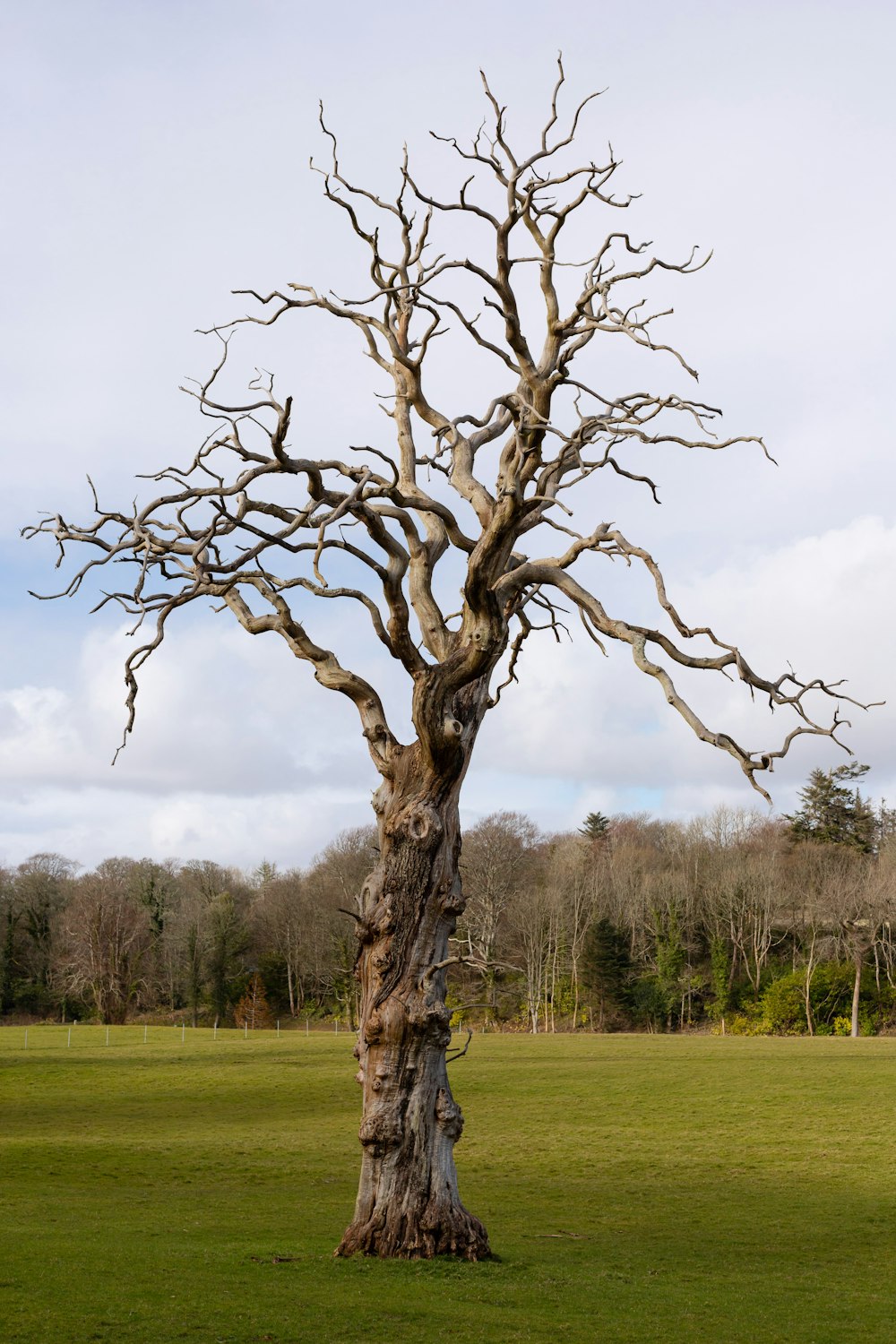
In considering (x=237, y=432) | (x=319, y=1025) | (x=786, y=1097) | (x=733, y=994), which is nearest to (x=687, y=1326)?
(x=237, y=432)

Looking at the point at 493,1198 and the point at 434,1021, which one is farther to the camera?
the point at 493,1198

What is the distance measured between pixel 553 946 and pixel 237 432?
58.9 m

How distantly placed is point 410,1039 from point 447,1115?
877 millimetres

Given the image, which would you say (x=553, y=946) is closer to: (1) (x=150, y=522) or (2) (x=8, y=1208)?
(2) (x=8, y=1208)

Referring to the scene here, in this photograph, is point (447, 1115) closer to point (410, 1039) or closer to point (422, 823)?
point (410, 1039)

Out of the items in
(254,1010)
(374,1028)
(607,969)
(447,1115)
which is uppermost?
(374,1028)

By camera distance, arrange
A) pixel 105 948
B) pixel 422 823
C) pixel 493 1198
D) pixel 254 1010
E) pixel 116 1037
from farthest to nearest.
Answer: pixel 254 1010 → pixel 105 948 → pixel 116 1037 → pixel 493 1198 → pixel 422 823

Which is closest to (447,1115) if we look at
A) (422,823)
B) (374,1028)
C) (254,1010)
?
(374,1028)

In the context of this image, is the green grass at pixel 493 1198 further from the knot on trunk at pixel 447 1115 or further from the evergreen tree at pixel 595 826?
the evergreen tree at pixel 595 826

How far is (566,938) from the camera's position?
70062mm

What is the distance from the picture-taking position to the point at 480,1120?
32125 mm

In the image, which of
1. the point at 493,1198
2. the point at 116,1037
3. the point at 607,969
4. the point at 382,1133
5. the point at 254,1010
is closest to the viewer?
the point at 382,1133

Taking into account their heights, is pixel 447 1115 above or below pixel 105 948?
above

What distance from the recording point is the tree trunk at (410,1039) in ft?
43.1
